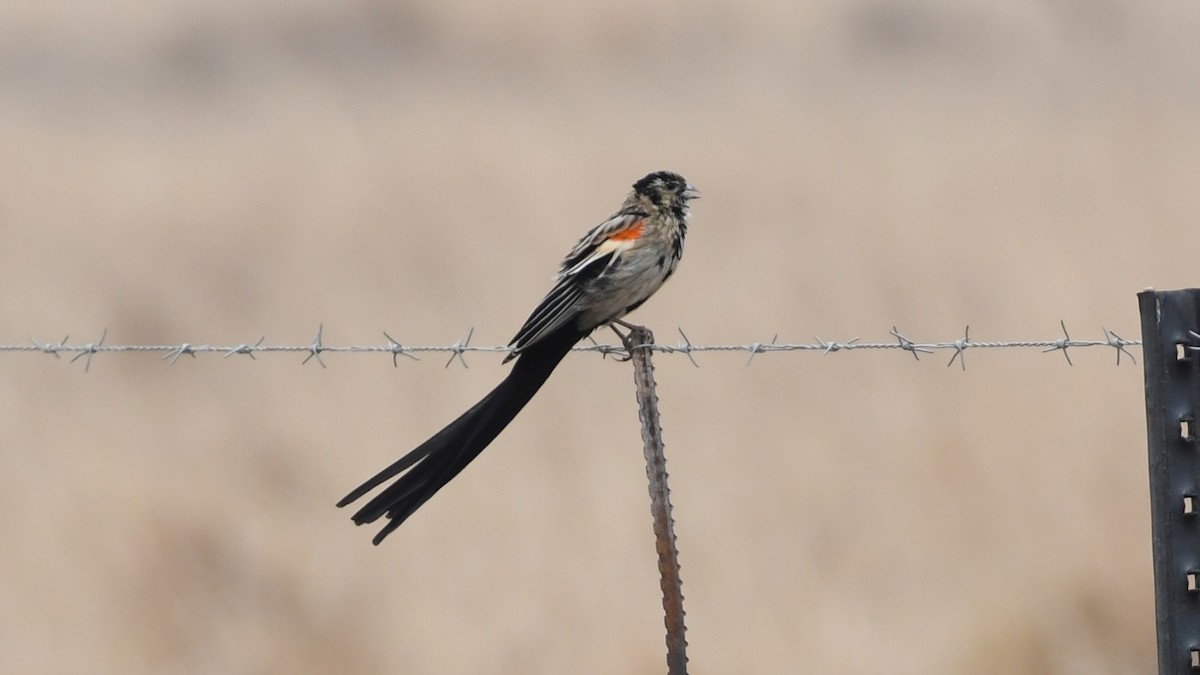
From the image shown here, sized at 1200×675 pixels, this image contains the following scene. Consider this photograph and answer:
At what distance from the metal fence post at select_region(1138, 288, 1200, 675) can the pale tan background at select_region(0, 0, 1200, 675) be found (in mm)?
2873

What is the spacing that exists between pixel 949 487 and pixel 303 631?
2719 millimetres

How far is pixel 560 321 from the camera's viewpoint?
3.95 metres

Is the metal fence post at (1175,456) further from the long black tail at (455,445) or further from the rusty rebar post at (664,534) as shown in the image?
the long black tail at (455,445)

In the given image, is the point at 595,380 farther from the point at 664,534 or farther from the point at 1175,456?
the point at 1175,456

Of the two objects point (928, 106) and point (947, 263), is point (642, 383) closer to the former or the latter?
point (947, 263)

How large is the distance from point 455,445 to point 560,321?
17.1 inches

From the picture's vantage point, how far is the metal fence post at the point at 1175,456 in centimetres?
278

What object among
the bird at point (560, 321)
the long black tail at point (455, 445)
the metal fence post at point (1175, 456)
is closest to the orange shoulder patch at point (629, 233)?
the bird at point (560, 321)

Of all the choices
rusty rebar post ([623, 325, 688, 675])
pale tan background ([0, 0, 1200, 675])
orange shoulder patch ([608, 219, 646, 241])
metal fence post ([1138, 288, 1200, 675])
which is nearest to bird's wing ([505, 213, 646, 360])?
orange shoulder patch ([608, 219, 646, 241])

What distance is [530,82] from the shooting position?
10.8m

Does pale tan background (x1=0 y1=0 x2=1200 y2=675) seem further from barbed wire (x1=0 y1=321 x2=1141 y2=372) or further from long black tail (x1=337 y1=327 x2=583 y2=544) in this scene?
long black tail (x1=337 y1=327 x2=583 y2=544)

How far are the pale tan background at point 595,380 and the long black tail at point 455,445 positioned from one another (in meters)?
2.00

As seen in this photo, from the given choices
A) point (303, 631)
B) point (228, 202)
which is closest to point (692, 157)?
point (228, 202)

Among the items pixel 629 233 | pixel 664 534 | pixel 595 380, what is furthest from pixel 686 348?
pixel 595 380
